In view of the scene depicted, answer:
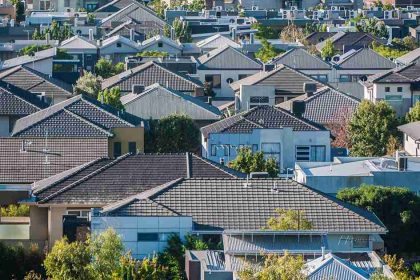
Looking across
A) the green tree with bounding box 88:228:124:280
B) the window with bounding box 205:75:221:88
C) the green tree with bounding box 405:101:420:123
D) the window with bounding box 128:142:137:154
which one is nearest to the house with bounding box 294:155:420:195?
the window with bounding box 128:142:137:154

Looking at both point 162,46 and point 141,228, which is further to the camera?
point 162,46

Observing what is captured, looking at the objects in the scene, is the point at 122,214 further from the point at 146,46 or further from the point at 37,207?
the point at 146,46

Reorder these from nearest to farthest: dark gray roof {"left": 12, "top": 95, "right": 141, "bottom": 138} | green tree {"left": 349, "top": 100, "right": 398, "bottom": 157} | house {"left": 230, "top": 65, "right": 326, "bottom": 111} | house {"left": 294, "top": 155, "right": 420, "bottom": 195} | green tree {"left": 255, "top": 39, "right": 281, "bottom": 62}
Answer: house {"left": 294, "top": 155, "right": 420, "bottom": 195}, dark gray roof {"left": 12, "top": 95, "right": 141, "bottom": 138}, green tree {"left": 349, "top": 100, "right": 398, "bottom": 157}, house {"left": 230, "top": 65, "right": 326, "bottom": 111}, green tree {"left": 255, "top": 39, "right": 281, "bottom": 62}

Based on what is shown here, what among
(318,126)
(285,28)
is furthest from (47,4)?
(318,126)

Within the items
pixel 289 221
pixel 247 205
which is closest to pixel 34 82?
pixel 247 205

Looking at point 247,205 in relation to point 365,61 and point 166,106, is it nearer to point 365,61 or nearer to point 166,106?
point 166,106

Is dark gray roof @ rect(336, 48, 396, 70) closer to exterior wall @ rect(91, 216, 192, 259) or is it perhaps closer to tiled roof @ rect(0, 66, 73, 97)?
tiled roof @ rect(0, 66, 73, 97)

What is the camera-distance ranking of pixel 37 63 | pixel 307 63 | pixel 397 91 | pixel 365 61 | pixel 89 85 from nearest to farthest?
pixel 89 85
pixel 397 91
pixel 37 63
pixel 307 63
pixel 365 61
